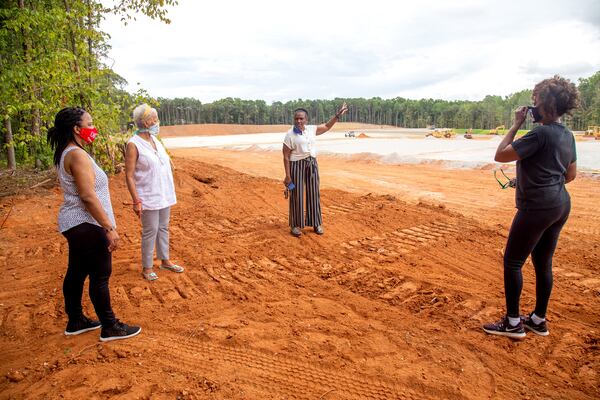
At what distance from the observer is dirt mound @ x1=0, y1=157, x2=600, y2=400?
8.08 feet

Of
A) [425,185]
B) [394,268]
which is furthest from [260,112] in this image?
[394,268]

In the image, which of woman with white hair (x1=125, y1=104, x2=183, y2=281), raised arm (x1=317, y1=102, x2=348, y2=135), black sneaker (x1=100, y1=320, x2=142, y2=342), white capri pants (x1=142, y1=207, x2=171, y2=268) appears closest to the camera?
black sneaker (x1=100, y1=320, x2=142, y2=342)

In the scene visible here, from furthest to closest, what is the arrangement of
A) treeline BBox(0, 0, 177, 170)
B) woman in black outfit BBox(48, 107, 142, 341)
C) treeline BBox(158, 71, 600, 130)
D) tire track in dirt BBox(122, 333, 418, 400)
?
treeline BBox(158, 71, 600, 130), treeline BBox(0, 0, 177, 170), woman in black outfit BBox(48, 107, 142, 341), tire track in dirt BBox(122, 333, 418, 400)

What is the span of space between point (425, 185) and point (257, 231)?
5568 mm

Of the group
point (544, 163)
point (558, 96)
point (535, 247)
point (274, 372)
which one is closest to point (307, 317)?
point (274, 372)

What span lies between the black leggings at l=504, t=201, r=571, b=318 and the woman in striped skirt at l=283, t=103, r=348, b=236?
286 centimetres

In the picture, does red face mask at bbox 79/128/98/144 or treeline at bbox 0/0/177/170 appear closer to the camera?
red face mask at bbox 79/128/98/144

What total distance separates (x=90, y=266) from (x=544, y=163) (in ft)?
10.4

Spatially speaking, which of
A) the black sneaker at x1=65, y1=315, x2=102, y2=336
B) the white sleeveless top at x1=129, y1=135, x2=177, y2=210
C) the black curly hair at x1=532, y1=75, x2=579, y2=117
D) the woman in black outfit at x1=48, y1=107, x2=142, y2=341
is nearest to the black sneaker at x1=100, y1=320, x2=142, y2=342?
the woman in black outfit at x1=48, y1=107, x2=142, y2=341

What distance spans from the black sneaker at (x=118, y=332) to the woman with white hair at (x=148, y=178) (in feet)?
3.34

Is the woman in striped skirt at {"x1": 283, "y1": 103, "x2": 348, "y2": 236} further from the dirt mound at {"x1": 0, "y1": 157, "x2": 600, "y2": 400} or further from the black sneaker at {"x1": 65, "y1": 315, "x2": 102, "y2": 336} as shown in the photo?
the black sneaker at {"x1": 65, "y1": 315, "x2": 102, "y2": 336}

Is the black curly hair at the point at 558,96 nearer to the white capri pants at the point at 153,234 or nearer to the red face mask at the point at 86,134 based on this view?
the red face mask at the point at 86,134

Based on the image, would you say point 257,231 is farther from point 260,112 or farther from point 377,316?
point 260,112

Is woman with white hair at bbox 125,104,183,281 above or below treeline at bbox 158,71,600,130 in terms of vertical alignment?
below
